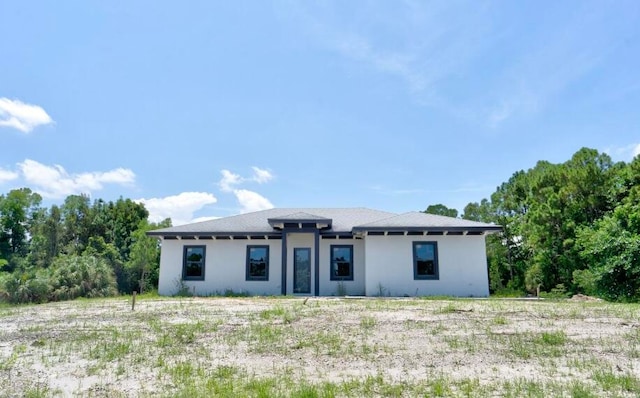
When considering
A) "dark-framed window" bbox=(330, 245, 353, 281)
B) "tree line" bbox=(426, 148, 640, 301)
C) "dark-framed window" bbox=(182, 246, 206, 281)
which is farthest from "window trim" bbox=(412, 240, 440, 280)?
"dark-framed window" bbox=(182, 246, 206, 281)

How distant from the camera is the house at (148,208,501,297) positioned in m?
14.9

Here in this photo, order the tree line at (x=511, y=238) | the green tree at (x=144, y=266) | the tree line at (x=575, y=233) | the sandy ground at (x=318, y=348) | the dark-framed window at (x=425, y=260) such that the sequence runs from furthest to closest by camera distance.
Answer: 1. the green tree at (x=144, y=266)
2. the dark-framed window at (x=425, y=260)
3. the tree line at (x=511, y=238)
4. the tree line at (x=575, y=233)
5. the sandy ground at (x=318, y=348)

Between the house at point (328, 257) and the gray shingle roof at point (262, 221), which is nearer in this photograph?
the house at point (328, 257)

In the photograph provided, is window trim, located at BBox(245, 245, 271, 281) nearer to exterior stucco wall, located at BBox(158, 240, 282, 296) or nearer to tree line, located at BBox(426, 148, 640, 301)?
exterior stucco wall, located at BBox(158, 240, 282, 296)

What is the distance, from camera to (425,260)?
15164 millimetres

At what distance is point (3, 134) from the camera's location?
21828 mm

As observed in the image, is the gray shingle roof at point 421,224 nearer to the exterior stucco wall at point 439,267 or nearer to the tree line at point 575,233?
the exterior stucco wall at point 439,267

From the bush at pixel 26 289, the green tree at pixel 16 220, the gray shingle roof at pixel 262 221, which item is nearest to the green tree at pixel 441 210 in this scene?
the gray shingle roof at pixel 262 221

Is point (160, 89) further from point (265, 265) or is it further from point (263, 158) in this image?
point (265, 265)

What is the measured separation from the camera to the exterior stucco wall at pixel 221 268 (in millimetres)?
15907

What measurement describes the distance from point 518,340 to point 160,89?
570 inches

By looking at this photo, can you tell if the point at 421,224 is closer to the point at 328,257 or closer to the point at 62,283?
the point at 328,257

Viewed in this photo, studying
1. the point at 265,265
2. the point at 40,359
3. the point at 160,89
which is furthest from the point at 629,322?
the point at 160,89

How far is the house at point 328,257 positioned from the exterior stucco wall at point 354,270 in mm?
38
